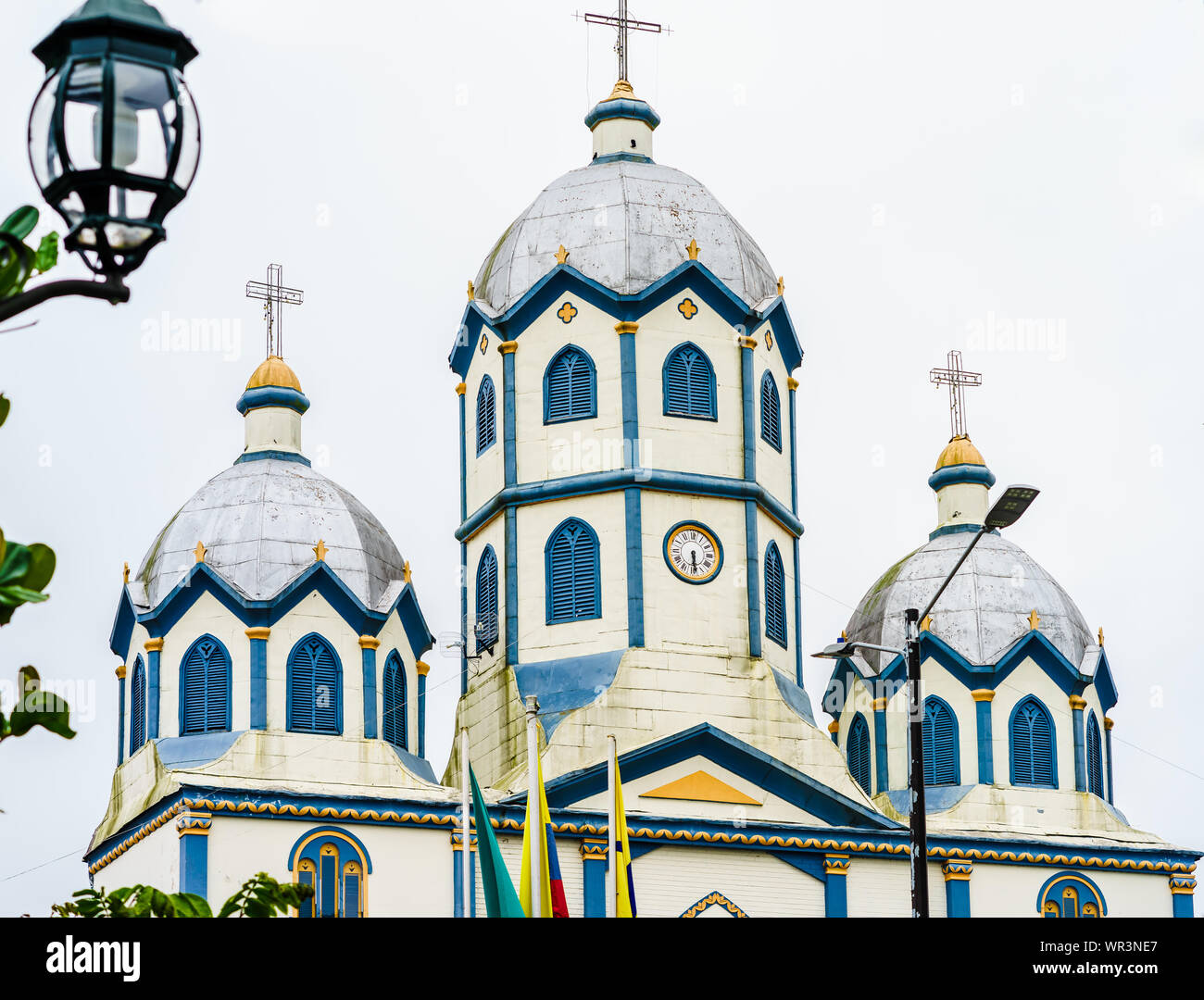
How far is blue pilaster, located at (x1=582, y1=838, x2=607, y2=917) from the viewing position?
34594 millimetres

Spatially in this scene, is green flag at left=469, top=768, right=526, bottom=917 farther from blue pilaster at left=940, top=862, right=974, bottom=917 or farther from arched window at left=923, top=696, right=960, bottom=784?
arched window at left=923, top=696, right=960, bottom=784

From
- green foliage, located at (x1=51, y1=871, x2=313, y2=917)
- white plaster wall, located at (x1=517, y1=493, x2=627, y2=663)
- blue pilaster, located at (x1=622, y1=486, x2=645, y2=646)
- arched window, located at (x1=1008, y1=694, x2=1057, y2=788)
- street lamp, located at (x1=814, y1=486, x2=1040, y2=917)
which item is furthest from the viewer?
arched window, located at (x1=1008, y1=694, x2=1057, y2=788)

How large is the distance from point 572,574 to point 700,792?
399 cm

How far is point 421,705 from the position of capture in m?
38.8

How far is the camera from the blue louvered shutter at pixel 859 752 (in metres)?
43.0

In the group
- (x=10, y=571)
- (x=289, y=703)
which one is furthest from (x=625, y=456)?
(x=10, y=571)

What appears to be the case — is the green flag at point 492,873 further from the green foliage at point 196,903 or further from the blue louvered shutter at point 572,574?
the green foliage at point 196,903

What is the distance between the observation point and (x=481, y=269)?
41.2 meters

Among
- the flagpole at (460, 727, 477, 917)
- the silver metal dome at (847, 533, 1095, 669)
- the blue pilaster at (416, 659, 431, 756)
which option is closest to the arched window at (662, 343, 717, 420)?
the blue pilaster at (416, 659, 431, 756)

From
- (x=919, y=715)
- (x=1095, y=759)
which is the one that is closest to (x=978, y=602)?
(x=1095, y=759)

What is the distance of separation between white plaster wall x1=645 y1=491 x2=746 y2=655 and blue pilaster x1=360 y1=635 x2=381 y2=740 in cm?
402
